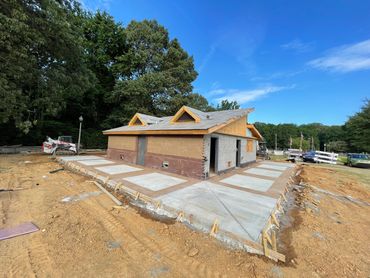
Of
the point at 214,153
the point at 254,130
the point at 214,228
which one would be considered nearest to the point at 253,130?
the point at 254,130

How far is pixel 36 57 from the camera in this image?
11.8 meters

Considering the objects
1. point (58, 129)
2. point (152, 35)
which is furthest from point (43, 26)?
point (152, 35)

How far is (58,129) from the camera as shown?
19.8 metres

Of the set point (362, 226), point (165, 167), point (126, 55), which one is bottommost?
point (362, 226)

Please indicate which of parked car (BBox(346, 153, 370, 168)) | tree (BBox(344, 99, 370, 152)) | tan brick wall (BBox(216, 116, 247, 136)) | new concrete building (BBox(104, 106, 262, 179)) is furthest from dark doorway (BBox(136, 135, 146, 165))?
tree (BBox(344, 99, 370, 152))

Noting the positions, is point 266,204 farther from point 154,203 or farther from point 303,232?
point 154,203

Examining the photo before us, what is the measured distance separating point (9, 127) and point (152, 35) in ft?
63.2

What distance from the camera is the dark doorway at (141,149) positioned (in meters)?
10.9

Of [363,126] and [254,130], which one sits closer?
[254,130]

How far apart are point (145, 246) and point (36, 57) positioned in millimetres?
15350

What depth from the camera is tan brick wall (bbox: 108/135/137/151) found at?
1190 centimetres

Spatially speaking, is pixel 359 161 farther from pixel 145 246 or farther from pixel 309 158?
pixel 145 246

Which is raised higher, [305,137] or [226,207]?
[305,137]

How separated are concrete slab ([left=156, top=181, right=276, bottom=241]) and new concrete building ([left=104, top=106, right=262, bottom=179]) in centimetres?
212
